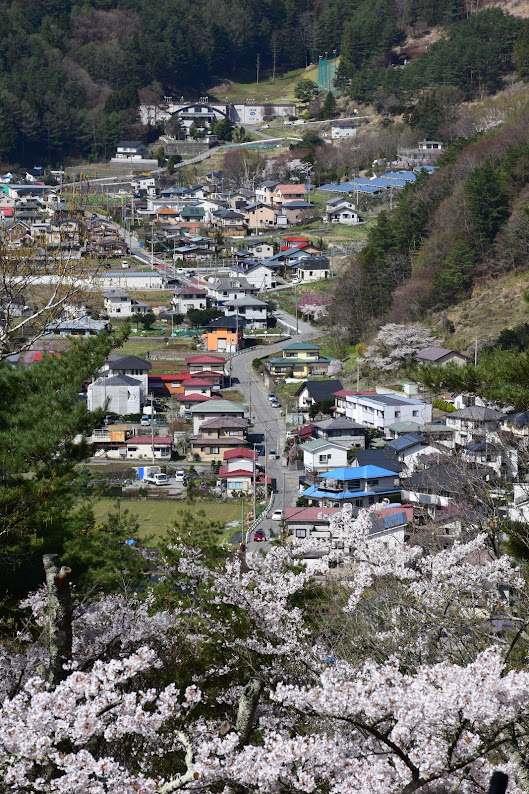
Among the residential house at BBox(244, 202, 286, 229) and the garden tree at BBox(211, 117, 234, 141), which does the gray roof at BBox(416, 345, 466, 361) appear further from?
the garden tree at BBox(211, 117, 234, 141)

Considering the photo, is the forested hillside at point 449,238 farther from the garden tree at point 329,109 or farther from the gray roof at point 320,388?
the garden tree at point 329,109

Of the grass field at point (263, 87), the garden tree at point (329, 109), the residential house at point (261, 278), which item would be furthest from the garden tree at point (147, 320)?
the grass field at point (263, 87)

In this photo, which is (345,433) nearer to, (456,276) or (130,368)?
(130,368)

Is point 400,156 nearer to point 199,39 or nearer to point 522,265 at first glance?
point 522,265

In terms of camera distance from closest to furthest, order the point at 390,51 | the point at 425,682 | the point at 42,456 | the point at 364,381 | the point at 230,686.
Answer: the point at 425,682 → the point at 230,686 → the point at 42,456 → the point at 364,381 → the point at 390,51

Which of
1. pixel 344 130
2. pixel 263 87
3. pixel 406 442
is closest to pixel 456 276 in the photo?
pixel 406 442

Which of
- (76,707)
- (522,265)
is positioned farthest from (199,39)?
(76,707)
